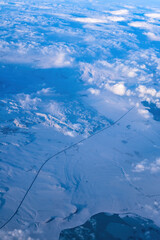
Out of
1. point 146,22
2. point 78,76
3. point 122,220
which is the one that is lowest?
point 122,220

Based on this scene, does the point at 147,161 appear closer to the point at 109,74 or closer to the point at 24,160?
the point at 24,160

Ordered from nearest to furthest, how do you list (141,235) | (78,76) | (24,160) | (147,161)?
1. (141,235)
2. (24,160)
3. (147,161)
4. (78,76)

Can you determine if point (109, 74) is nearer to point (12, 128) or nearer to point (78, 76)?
point (78, 76)

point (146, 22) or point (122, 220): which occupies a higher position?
point (146, 22)

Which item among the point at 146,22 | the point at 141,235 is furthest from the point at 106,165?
the point at 146,22

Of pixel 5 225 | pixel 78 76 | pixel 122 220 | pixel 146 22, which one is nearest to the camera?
pixel 5 225

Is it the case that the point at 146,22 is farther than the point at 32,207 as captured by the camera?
Yes
